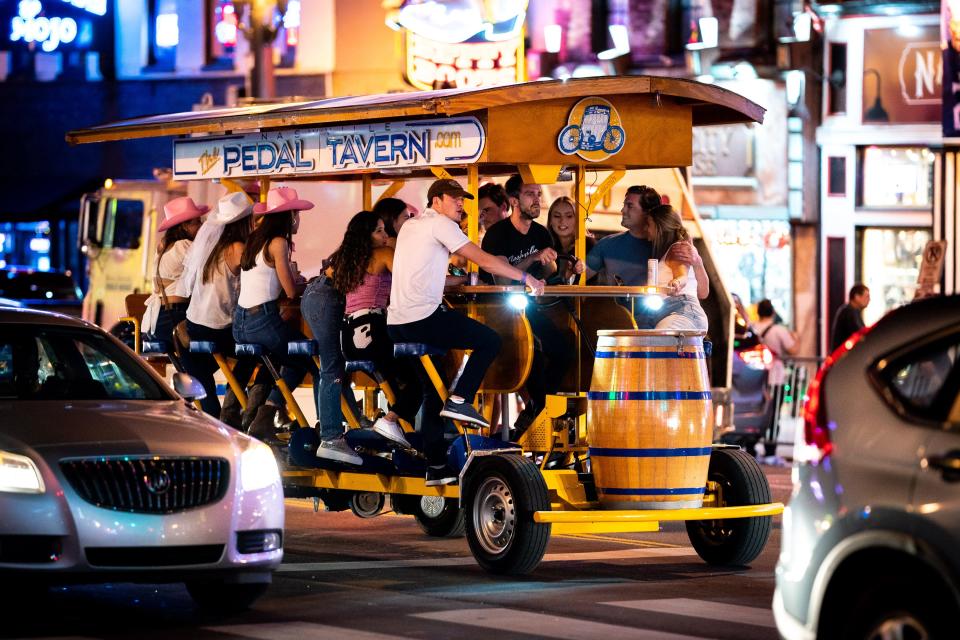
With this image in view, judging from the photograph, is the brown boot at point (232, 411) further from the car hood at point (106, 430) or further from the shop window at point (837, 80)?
the shop window at point (837, 80)

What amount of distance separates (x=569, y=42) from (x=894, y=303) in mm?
6395

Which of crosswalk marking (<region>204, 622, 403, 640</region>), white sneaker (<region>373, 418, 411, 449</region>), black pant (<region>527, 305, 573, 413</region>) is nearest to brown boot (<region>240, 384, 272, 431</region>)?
white sneaker (<region>373, 418, 411, 449</region>)

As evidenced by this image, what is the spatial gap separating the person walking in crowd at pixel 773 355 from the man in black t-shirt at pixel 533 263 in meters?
8.39

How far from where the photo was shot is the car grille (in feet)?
29.5

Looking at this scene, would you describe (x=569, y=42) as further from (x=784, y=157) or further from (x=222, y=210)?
(x=222, y=210)

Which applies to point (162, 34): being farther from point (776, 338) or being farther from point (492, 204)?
point (492, 204)

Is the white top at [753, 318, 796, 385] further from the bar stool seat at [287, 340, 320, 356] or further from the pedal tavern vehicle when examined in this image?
the bar stool seat at [287, 340, 320, 356]

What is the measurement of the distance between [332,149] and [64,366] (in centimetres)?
353

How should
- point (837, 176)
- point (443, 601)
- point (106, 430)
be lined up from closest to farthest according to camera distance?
point (106, 430)
point (443, 601)
point (837, 176)

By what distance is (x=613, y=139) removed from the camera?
1250 centimetres

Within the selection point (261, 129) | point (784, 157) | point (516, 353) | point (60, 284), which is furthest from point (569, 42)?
point (516, 353)

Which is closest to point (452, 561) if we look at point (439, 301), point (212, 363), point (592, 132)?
point (439, 301)

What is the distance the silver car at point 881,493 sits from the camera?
21.2ft

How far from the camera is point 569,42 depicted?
29516mm
